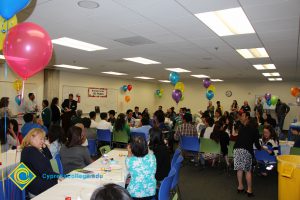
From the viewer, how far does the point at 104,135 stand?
246 inches

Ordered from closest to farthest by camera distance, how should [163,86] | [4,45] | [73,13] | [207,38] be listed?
[4,45] < [73,13] < [207,38] < [163,86]

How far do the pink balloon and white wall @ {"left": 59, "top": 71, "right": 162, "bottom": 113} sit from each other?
806 cm

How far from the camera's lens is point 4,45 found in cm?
212

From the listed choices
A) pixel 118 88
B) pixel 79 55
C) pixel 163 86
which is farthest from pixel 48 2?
pixel 163 86

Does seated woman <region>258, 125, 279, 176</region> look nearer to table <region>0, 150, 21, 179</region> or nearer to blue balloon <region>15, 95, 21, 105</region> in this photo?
table <region>0, 150, 21, 179</region>

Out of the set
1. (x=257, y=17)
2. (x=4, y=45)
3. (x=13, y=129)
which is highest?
(x=257, y=17)

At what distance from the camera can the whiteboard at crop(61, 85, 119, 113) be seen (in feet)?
33.7

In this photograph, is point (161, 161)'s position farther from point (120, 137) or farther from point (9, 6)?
point (120, 137)

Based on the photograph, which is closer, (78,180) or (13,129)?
(78,180)

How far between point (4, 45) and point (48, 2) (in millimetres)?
986

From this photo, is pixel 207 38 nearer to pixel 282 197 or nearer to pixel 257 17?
pixel 257 17

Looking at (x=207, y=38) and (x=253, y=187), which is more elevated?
(x=207, y=38)

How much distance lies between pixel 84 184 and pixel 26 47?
140cm

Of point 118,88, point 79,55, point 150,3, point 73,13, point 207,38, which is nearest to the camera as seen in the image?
point 150,3
